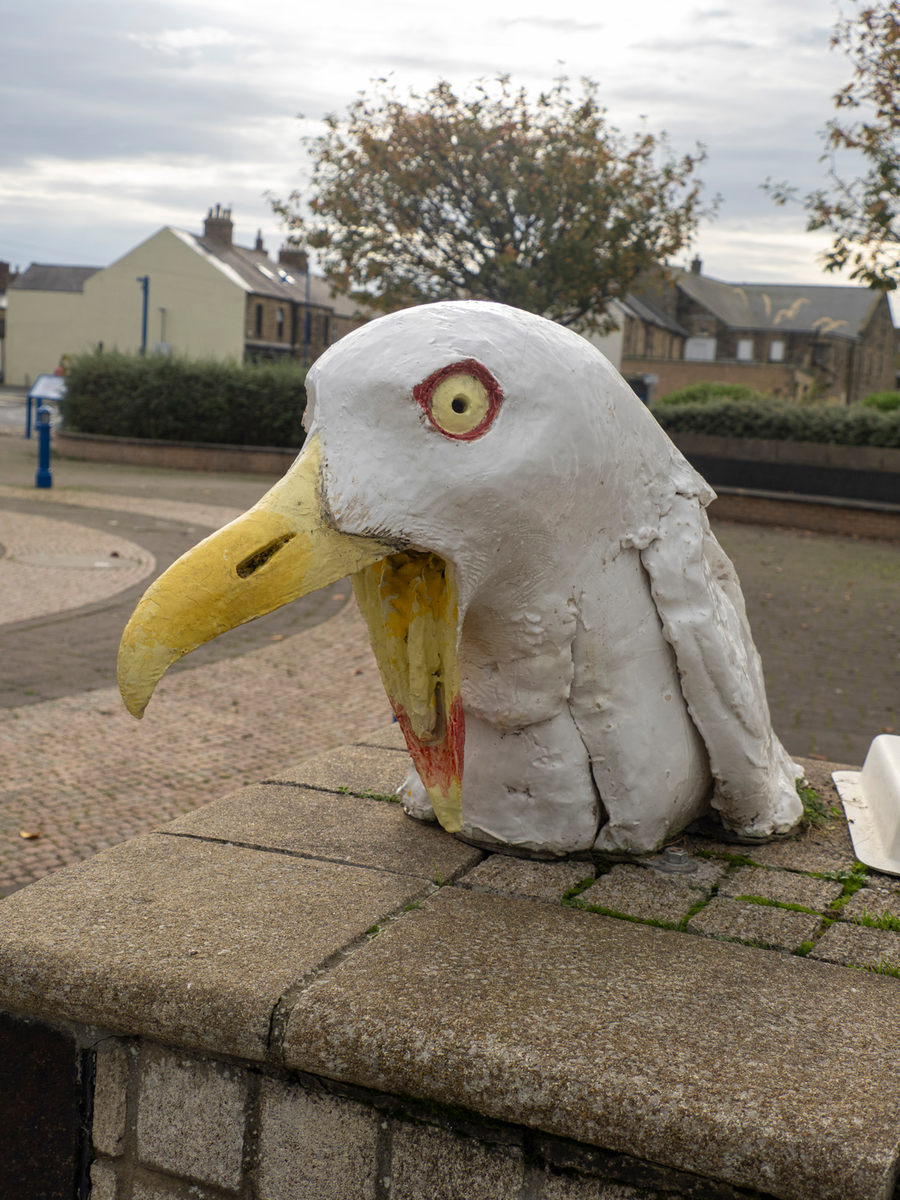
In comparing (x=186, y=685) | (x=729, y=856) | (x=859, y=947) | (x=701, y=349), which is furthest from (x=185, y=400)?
(x=701, y=349)

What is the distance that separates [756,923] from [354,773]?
4.10 feet

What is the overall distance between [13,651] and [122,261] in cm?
4365

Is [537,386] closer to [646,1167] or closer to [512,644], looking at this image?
[512,644]

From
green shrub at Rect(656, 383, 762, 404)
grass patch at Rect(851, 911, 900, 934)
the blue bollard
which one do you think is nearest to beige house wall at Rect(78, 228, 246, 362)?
green shrub at Rect(656, 383, 762, 404)

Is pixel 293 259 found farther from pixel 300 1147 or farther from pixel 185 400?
pixel 300 1147

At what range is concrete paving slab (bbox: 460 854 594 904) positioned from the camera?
2.33 metres

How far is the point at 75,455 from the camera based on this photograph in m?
21.2

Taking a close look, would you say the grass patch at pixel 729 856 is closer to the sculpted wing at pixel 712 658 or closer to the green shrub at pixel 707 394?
the sculpted wing at pixel 712 658

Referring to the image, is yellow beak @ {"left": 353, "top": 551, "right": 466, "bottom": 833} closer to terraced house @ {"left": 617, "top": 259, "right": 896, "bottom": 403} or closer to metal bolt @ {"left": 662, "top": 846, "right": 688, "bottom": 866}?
metal bolt @ {"left": 662, "top": 846, "right": 688, "bottom": 866}

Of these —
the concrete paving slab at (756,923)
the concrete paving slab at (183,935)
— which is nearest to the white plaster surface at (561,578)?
the concrete paving slab at (756,923)

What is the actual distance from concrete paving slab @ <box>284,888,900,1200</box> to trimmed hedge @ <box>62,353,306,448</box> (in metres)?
19.5

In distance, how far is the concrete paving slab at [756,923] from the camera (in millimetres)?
2191

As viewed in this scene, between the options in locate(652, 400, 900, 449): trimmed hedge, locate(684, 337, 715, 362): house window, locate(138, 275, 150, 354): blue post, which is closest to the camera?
locate(652, 400, 900, 449): trimmed hedge

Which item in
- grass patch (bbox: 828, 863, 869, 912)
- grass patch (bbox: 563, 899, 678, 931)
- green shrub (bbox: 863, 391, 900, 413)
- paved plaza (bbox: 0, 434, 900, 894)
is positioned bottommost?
paved plaza (bbox: 0, 434, 900, 894)
